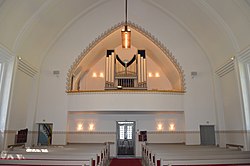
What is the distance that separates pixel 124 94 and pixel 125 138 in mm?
2744

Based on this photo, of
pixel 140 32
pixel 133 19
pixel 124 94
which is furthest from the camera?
pixel 140 32

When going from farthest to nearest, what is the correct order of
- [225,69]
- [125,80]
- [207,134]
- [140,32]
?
[125,80]
[140,32]
[207,134]
[225,69]

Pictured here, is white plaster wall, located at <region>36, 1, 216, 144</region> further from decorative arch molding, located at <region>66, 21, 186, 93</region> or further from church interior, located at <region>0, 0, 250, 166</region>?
decorative arch molding, located at <region>66, 21, 186, 93</region>

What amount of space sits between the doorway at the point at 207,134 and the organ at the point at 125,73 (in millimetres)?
3800

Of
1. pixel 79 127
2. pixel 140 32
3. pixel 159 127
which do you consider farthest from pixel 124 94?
pixel 140 32

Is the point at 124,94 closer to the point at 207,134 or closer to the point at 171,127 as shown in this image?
the point at 171,127

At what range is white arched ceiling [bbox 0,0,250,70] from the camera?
8.10m

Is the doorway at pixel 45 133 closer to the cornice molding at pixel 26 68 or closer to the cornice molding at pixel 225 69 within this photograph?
the cornice molding at pixel 26 68

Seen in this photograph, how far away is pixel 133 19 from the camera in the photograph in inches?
450

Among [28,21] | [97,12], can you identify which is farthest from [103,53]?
[28,21]

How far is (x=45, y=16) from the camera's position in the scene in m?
9.59

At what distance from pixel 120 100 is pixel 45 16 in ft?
17.3

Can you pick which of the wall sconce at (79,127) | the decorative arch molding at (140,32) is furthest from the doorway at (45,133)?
the decorative arch molding at (140,32)

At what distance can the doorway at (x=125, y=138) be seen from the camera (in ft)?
38.0
